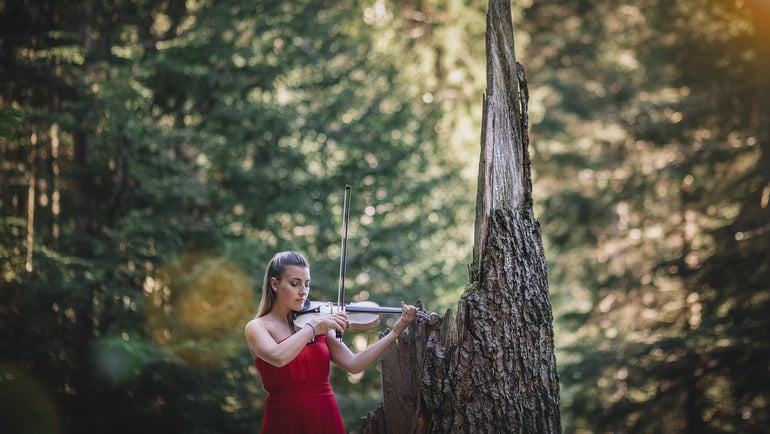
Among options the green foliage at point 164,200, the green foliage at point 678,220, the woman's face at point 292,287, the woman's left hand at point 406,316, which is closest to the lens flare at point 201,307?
the green foliage at point 164,200

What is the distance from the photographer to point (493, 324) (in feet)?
11.9

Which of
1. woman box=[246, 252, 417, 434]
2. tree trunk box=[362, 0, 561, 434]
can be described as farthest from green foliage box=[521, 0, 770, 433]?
woman box=[246, 252, 417, 434]

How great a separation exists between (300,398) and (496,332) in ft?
3.67

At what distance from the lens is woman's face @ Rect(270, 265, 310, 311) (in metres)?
3.71

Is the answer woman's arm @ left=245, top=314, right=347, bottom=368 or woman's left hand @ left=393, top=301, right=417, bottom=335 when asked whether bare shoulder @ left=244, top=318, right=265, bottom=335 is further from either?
woman's left hand @ left=393, top=301, right=417, bottom=335

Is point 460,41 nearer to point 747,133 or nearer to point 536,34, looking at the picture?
point 747,133

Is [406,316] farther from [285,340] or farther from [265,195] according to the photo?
[265,195]

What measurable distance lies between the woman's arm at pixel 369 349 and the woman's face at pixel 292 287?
362mm

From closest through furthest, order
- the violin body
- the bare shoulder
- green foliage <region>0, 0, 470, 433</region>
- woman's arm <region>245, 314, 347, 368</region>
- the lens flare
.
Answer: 1. woman's arm <region>245, 314, 347, 368</region>
2. the bare shoulder
3. the violin body
4. green foliage <region>0, 0, 470, 433</region>
5. the lens flare

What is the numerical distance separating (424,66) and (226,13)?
4.28 metres

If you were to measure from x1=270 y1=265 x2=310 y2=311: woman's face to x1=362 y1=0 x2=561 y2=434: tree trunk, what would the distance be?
0.72m

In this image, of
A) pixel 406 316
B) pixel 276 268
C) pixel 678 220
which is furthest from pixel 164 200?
pixel 678 220

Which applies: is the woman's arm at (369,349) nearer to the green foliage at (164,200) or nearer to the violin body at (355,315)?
the violin body at (355,315)

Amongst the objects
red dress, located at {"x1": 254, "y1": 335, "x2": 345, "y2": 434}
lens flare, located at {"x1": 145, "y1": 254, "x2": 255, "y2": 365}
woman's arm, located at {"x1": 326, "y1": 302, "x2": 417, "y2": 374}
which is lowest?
red dress, located at {"x1": 254, "y1": 335, "x2": 345, "y2": 434}
